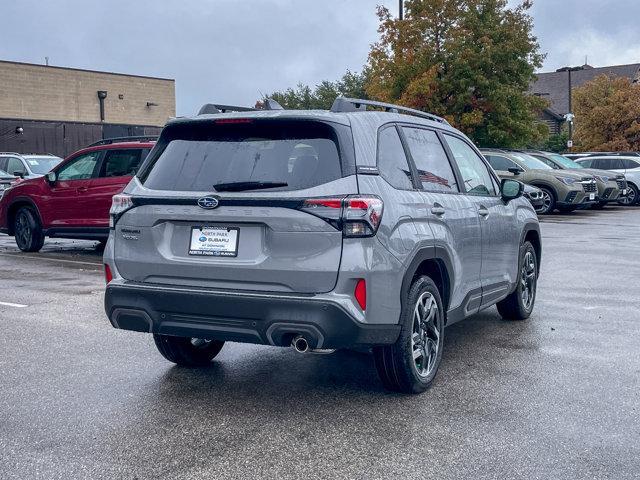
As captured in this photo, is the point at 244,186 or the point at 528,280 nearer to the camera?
the point at 244,186

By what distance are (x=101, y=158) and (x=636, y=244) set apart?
9472 millimetres

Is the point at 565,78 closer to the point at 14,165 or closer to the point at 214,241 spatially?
the point at 14,165

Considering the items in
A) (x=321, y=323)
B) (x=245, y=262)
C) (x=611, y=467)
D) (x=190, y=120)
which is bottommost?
(x=611, y=467)

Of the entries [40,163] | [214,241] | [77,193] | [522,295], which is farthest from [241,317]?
[40,163]

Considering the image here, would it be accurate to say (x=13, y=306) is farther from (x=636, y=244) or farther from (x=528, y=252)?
(x=636, y=244)

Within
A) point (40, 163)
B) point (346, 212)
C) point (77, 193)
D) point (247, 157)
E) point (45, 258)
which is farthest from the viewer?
point (40, 163)

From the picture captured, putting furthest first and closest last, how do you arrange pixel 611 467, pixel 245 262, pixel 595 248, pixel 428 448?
pixel 595 248 → pixel 245 262 → pixel 428 448 → pixel 611 467

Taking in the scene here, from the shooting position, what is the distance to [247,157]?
5004mm

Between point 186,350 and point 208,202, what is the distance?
160 cm

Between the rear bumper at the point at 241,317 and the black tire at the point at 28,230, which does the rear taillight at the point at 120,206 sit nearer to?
the rear bumper at the point at 241,317

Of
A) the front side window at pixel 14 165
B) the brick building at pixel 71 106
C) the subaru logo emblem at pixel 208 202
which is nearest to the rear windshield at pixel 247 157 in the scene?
the subaru logo emblem at pixel 208 202

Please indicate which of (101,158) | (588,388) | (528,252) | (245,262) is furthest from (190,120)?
(101,158)

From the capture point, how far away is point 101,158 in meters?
13.2

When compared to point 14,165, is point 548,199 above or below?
below
